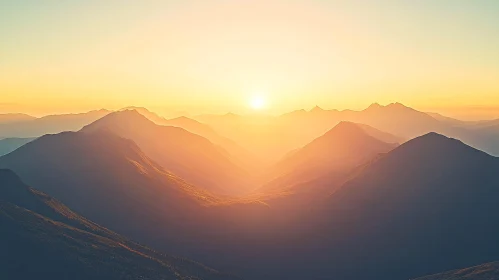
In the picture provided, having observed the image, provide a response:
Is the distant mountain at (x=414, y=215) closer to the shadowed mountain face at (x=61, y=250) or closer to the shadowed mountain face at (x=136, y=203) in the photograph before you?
the shadowed mountain face at (x=136, y=203)

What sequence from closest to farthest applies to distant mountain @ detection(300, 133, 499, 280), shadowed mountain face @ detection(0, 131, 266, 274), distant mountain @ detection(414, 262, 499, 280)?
distant mountain @ detection(414, 262, 499, 280) → distant mountain @ detection(300, 133, 499, 280) → shadowed mountain face @ detection(0, 131, 266, 274)

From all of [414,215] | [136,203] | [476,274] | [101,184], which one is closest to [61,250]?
[136,203]

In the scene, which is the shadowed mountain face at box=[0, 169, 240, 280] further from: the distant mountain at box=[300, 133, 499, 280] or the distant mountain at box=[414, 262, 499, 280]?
the distant mountain at box=[414, 262, 499, 280]

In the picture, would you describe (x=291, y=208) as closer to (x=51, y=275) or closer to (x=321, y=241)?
(x=321, y=241)

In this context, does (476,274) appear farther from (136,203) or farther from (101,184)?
(101,184)

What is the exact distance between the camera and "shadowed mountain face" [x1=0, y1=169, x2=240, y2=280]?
254 feet

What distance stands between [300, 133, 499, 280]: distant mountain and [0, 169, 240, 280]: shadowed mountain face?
5660 cm

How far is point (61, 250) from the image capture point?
3339 inches

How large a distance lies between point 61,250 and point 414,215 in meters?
126

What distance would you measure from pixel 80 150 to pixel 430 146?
176 metres

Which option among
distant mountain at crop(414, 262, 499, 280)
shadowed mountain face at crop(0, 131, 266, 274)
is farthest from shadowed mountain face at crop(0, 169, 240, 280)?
distant mountain at crop(414, 262, 499, 280)

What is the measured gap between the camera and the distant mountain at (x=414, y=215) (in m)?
131

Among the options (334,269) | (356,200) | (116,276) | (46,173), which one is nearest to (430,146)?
(356,200)

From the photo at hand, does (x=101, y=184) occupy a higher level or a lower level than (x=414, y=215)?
lower
